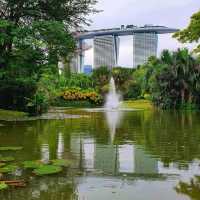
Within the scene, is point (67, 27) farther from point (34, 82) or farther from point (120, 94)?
point (120, 94)

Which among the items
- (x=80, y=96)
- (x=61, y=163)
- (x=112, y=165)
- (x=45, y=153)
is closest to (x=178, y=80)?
(x=80, y=96)

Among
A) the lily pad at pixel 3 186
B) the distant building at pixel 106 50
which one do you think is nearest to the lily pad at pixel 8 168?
the lily pad at pixel 3 186

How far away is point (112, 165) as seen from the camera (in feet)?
32.8

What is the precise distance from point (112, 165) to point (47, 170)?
1520 mm

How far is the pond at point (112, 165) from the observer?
750 centimetres

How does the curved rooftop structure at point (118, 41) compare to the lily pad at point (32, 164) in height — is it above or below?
above

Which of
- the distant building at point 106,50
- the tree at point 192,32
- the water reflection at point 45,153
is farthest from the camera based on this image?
the distant building at point 106,50

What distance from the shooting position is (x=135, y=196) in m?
7.32

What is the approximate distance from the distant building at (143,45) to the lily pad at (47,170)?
131304 mm

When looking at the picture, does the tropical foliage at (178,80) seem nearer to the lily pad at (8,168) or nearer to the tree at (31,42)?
the tree at (31,42)

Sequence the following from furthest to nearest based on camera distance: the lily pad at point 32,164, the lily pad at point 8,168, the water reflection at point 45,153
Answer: the water reflection at point 45,153
the lily pad at point 32,164
the lily pad at point 8,168

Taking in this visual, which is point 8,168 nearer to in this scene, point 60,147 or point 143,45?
point 60,147

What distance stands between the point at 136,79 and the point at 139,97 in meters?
5.03

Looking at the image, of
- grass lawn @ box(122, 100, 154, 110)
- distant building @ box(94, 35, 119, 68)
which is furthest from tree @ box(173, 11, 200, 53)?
distant building @ box(94, 35, 119, 68)
